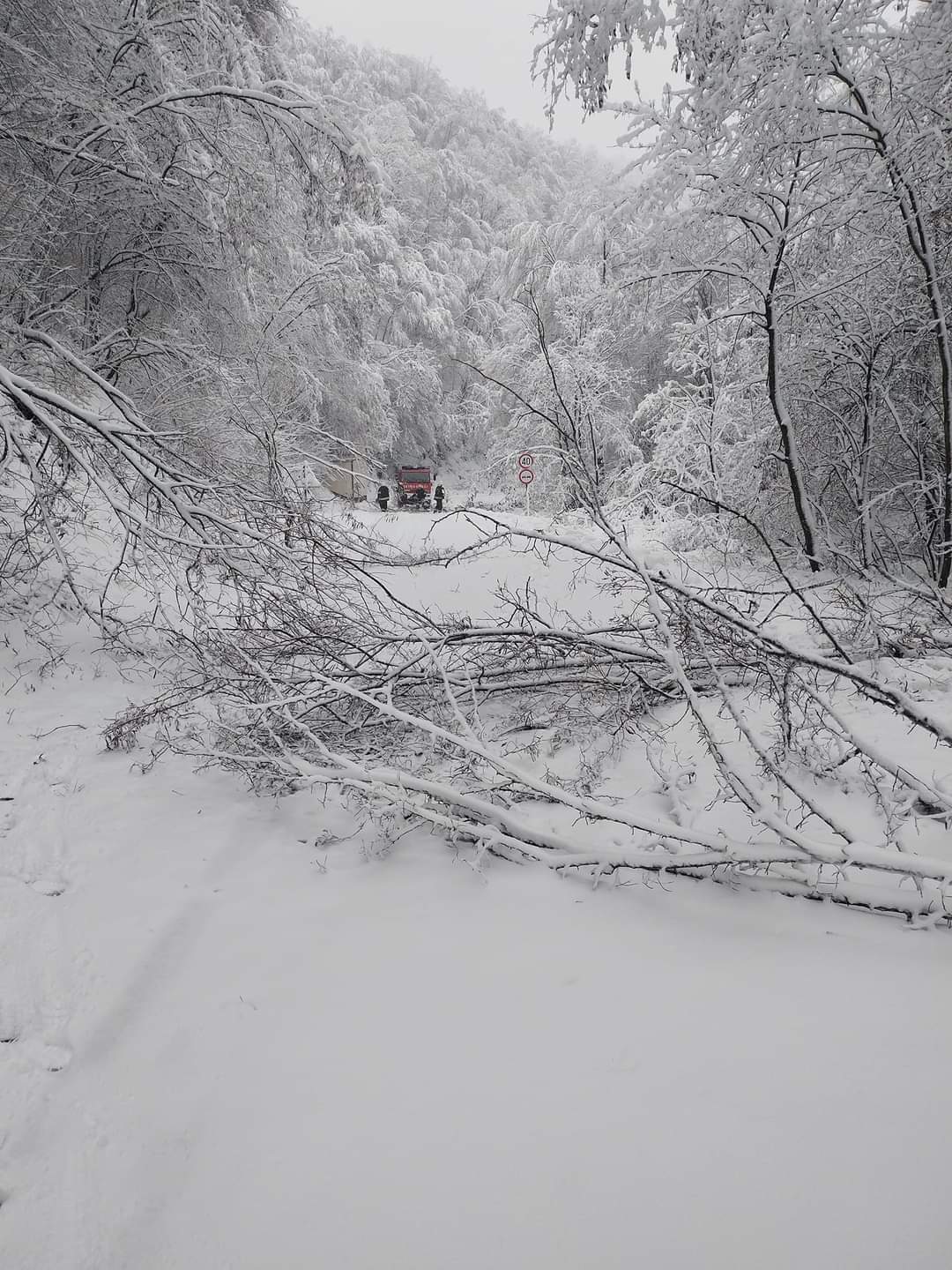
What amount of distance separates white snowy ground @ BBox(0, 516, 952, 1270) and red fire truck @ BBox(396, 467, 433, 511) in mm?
22326

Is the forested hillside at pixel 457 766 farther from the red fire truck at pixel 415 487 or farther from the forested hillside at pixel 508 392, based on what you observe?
the red fire truck at pixel 415 487

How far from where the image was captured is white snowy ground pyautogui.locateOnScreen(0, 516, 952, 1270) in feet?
4.97

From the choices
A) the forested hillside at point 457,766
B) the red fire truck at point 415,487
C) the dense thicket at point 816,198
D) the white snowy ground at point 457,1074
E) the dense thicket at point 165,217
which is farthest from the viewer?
the red fire truck at point 415,487

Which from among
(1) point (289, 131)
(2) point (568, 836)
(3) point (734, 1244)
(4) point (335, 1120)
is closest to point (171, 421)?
(1) point (289, 131)

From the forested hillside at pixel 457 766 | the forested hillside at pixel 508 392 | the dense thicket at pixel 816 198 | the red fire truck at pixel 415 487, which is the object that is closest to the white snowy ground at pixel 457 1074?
the forested hillside at pixel 457 766

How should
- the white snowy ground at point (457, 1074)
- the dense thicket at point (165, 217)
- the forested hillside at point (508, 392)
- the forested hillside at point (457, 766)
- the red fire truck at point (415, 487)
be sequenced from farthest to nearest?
the red fire truck at point (415, 487), the dense thicket at point (165, 217), the forested hillside at point (508, 392), the forested hillside at point (457, 766), the white snowy ground at point (457, 1074)

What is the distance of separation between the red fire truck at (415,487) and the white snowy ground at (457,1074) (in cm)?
2233

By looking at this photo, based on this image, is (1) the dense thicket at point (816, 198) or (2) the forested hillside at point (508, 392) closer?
(2) the forested hillside at point (508, 392)

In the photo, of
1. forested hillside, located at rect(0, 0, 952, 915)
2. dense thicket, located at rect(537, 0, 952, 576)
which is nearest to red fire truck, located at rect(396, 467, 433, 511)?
forested hillside, located at rect(0, 0, 952, 915)

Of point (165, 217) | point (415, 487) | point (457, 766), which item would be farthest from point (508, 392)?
point (415, 487)

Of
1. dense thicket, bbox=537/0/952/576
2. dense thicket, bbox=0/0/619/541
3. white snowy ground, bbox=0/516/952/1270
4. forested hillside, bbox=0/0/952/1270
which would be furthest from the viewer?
dense thicket, bbox=0/0/619/541

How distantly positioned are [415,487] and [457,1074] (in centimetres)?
2376

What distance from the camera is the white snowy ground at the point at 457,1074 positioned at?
4.97ft

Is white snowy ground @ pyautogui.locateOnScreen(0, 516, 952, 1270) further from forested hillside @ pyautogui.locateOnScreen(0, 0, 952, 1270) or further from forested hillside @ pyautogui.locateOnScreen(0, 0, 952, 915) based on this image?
forested hillside @ pyautogui.locateOnScreen(0, 0, 952, 915)
